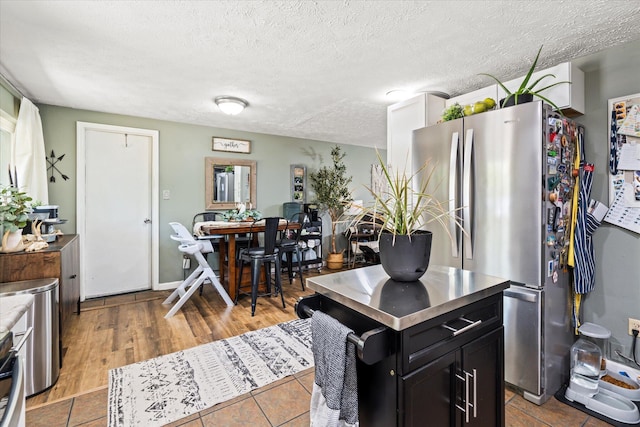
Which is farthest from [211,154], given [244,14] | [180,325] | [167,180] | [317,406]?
[317,406]

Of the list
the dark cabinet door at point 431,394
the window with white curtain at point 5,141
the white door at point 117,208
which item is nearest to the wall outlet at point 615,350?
the dark cabinet door at point 431,394

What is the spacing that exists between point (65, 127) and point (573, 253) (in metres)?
4.95

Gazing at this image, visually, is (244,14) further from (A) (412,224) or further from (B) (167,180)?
(B) (167,180)

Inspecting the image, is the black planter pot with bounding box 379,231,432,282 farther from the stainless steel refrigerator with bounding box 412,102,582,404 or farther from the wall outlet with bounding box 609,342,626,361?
the wall outlet with bounding box 609,342,626,361

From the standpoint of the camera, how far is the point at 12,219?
1987 mm

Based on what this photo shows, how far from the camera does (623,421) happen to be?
5.39 feet

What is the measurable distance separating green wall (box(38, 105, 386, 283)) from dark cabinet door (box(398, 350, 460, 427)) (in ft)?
11.3

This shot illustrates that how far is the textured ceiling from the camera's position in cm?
168

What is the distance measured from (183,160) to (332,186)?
7.83ft

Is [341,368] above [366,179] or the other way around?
the other way around

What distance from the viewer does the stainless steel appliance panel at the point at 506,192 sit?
5.76 feet

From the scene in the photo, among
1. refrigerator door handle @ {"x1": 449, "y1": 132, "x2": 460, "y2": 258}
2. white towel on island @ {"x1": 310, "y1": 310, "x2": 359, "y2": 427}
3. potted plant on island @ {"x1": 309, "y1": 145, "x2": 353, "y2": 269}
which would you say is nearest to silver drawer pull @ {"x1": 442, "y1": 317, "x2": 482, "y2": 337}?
white towel on island @ {"x1": 310, "y1": 310, "x2": 359, "y2": 427}

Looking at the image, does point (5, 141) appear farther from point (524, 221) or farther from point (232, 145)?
point (524, 221)

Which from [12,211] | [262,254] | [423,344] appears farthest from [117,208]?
[423,344]
